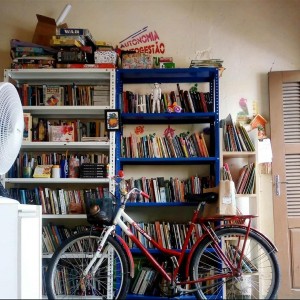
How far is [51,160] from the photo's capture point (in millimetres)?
3338

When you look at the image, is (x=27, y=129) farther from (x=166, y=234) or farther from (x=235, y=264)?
(x=235, y=264)

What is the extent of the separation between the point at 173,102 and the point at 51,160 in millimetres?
1139

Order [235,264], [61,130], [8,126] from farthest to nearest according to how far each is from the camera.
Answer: [61,130] → [235,264] → [8,126]

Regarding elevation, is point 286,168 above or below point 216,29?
below

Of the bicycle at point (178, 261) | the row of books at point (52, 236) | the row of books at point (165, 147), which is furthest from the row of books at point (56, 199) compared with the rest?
the row of books at point (165, 147)

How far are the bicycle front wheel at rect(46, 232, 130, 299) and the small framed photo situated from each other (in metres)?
0.86

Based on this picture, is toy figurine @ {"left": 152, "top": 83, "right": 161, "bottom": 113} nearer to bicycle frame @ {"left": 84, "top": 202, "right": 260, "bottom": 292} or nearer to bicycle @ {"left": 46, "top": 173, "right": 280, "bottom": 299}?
bicycle @ {"left": 46, "top": 173, "right": 280, "bottom": 299}

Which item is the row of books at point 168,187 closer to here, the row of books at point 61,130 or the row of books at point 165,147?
the row of books at point 165,147

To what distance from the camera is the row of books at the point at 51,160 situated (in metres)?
3.28

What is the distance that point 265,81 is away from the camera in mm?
3521

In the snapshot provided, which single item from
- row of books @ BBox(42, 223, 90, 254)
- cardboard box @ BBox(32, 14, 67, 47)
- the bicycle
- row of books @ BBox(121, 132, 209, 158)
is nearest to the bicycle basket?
the bicycle

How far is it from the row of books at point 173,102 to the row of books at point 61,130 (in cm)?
29

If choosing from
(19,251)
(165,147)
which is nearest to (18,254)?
(19,251)

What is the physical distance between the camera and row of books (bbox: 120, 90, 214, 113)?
3332 millimetres
